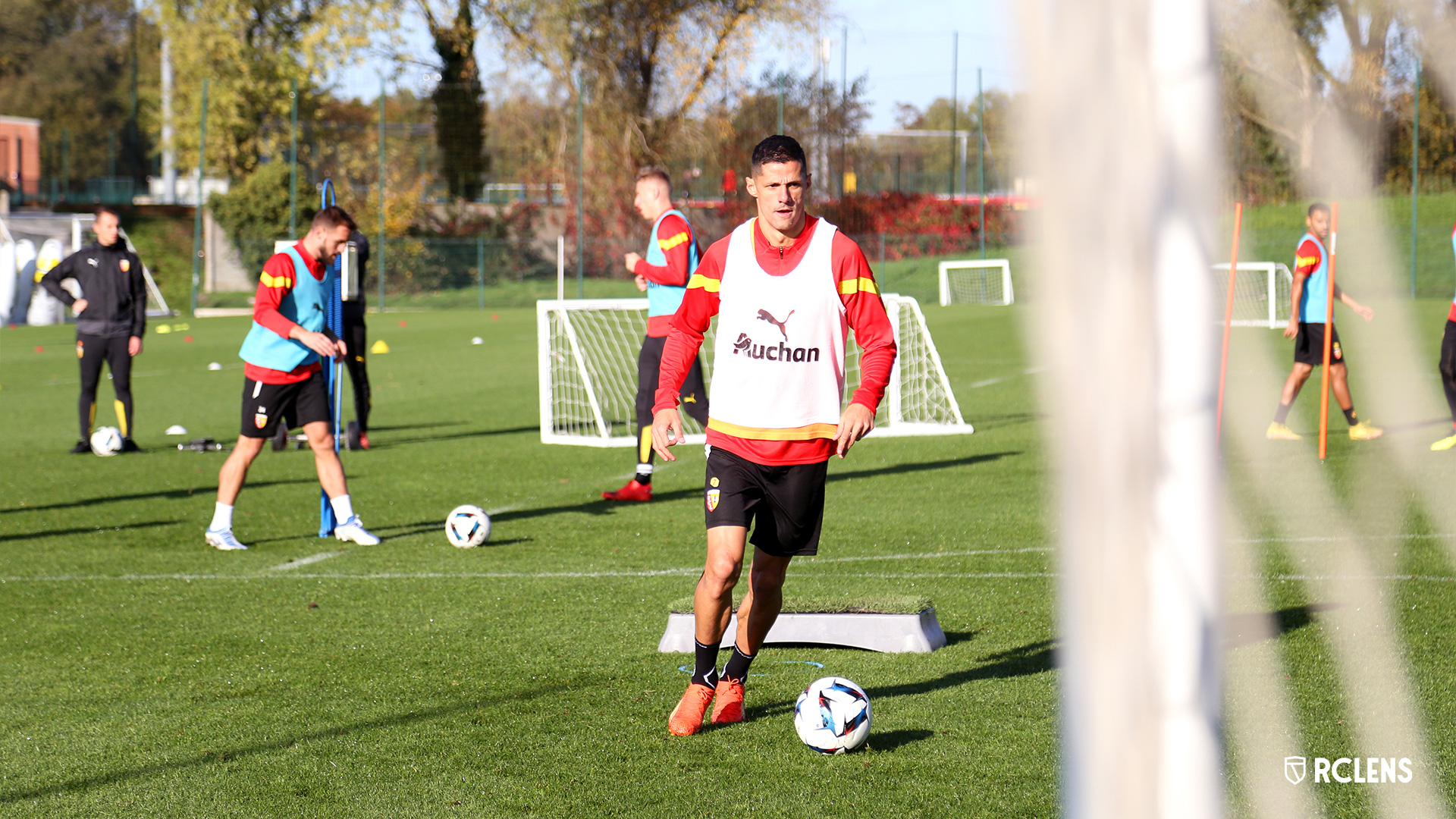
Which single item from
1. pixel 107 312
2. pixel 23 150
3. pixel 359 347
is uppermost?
pixel 23 150

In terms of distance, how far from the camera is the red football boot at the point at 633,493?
9.13m

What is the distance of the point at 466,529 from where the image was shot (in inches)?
300

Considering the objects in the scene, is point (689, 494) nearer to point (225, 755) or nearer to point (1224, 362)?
point (225, 755)

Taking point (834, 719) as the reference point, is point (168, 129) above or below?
above

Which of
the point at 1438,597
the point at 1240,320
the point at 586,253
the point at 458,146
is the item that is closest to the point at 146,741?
the point at 1438,597

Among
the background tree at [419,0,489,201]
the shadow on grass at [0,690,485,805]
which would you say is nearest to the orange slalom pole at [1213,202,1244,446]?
the shadow on grass at [0,690,485,805]

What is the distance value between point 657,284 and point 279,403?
2497 millimetres

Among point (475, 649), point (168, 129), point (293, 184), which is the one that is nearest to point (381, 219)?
point (293, 184)

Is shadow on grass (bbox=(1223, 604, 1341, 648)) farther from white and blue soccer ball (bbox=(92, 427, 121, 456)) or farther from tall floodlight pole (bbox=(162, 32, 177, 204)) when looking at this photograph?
tall floodlight pole (bbox=(162, 32, 177, 204))

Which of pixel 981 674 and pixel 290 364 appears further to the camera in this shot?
pixel 290 364

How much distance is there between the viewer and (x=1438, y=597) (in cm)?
222

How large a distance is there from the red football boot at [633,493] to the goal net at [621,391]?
136 cm

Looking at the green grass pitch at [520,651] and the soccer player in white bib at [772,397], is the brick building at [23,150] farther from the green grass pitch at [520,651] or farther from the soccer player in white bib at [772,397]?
the soccer player in white bib at [772,397]

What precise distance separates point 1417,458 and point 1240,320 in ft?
0.55
